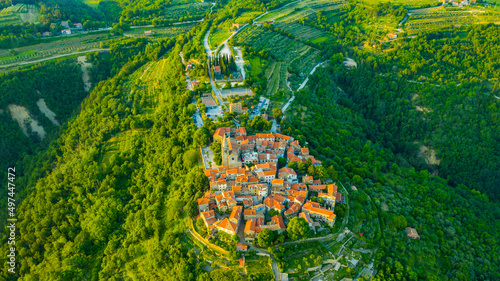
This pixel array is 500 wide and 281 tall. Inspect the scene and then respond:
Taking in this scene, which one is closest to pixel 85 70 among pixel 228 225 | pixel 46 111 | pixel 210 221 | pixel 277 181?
pixel 46 111

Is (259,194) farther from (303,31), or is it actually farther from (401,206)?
(303,31)

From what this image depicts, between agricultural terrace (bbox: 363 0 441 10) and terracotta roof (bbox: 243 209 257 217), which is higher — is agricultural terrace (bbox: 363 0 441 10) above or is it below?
above

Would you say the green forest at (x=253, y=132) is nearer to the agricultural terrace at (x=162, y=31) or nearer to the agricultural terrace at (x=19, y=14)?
the agricultural terrace at (x=162, y=31)

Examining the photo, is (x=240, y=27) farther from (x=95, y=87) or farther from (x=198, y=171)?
(x=198, y=171)

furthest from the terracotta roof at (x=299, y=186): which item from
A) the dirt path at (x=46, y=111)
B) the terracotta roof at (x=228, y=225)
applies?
the dirt path at (x=46, y=111)

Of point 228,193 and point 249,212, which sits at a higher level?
point 228,193

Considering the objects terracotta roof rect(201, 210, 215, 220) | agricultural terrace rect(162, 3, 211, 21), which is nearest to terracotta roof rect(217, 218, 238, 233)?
terracotta roof rect(201, 210, 215, 220)

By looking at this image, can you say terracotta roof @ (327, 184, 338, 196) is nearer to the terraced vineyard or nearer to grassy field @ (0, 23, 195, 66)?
the terraced vineyard
